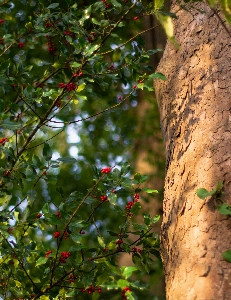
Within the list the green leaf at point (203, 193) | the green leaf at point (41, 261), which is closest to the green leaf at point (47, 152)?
the green leaf at point (41, 261)

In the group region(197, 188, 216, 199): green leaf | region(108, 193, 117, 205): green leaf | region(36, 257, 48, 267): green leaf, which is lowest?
region(36, 257, 48, 267): green leaf

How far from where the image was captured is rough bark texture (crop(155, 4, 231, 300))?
41.9 inches

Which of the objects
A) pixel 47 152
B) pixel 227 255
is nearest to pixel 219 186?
pixel 227 255

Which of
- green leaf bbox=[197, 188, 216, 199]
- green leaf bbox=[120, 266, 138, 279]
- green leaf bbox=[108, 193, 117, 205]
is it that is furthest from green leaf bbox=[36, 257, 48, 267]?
green leaf bbox=[197, 188, 216, 199]

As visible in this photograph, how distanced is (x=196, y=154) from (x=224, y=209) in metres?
0.31

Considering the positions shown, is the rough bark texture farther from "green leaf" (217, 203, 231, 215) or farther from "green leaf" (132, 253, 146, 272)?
"green leaf" (132, 253, 146, 272)

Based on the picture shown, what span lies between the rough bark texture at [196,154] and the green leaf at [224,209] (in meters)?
0.04

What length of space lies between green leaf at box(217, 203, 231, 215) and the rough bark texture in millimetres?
36

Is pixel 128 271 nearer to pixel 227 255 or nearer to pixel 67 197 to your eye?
pixel 227 255

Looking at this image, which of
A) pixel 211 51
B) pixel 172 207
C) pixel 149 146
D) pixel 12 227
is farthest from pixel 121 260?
pixel 211 51

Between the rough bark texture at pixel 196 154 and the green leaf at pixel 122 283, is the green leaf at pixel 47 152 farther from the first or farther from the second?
the green leaf at pixel 122 283

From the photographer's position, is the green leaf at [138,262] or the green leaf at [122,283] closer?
the green leaf at [122,283]

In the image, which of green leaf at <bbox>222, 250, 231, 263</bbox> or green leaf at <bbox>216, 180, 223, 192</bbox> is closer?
green leaf at <bbox>222, 250, 231, 263</bbox>

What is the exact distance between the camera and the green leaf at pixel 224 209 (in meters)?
1.06
